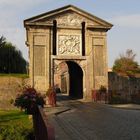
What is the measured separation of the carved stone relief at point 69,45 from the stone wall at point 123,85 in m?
4.00

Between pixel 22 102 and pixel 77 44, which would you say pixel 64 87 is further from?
pixel 22 102

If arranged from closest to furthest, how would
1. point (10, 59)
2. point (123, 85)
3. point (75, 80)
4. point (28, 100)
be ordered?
point (28, 100), point (123, 85), point (75, 80), point (10, 59)

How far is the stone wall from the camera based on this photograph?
1425 inches

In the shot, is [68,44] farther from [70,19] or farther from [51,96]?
[51,96]

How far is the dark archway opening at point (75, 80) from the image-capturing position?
38334mm

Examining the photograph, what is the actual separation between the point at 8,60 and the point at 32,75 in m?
17.6

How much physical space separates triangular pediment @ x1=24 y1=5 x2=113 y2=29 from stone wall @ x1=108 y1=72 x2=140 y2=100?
4862 millimetres

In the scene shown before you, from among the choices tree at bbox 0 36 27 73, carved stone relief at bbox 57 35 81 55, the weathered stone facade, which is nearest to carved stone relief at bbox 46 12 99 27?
the weathered stone facade

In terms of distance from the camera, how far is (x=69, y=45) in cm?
3475

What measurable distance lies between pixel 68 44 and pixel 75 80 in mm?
7572

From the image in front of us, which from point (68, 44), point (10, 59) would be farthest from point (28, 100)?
point (10, 59)

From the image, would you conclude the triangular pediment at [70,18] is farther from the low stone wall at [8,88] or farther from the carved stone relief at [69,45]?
the low stone wall at [8,88]

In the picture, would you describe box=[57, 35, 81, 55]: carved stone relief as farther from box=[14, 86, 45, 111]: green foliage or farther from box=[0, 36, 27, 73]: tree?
box=[14, 86, 45, 111]: green foliage

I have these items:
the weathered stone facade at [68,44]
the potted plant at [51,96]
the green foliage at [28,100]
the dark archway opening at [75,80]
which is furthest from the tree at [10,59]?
the green foliage at [28,100]
